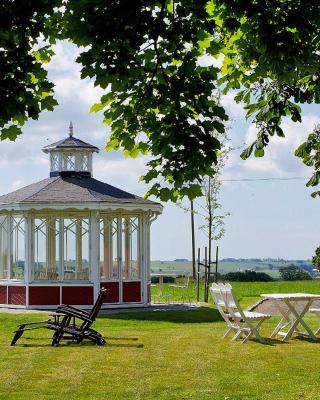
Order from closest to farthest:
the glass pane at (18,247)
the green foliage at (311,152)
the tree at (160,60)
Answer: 1. the tree at (160,60)
2. the green foliage at (311,152)
3. the glass pane at (18,247)

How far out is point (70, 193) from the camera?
22.7 m

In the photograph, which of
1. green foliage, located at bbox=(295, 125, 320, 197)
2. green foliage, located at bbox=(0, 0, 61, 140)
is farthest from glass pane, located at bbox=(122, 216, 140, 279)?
green foliage, located at bbox=(0, 0, 61, 140)

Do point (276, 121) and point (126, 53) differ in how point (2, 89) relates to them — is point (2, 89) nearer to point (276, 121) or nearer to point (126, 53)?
point (126, 53)

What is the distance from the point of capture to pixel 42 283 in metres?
22.3

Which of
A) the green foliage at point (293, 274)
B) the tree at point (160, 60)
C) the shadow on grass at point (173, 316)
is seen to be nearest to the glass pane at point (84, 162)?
the shadow on grass at point (173, 316)

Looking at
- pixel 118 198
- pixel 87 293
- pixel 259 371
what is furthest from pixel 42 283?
pixel 259 371

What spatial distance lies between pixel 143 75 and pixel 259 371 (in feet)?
14.4

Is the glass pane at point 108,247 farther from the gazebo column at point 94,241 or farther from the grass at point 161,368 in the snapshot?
the grass at point 161,368

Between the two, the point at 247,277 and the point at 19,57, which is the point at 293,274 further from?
the point at 19,57

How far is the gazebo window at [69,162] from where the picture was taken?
24.5 metres

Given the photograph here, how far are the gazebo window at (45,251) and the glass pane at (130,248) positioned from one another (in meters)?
1.77

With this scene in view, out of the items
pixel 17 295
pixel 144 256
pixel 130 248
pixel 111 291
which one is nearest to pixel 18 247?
pixel 17 295

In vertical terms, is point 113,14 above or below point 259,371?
above

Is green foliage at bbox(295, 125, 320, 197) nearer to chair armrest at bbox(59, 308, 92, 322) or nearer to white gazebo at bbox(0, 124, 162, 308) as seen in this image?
chair armrest at bbox(59, 308, 92, 322)
